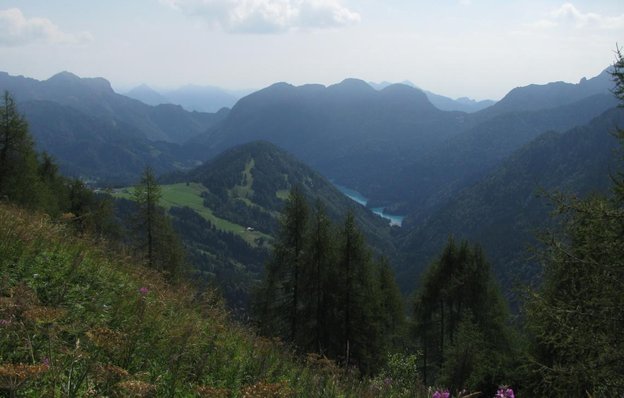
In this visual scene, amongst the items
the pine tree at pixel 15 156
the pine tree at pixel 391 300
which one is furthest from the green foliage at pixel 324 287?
the pine tree at pixel 15 156

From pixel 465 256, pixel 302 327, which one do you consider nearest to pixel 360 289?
pixel 302 327

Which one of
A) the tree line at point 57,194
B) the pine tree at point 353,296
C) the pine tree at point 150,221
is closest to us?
the pine tree at point 353,296

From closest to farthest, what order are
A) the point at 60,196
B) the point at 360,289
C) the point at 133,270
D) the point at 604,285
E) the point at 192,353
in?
the point at 192,353, the point at 133,270, the point at 604,285, the point at 360,289, the point at 60,196

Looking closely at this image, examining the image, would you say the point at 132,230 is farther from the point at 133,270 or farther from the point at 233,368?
the point at 233,368

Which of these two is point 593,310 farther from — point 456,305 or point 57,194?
point 57,194

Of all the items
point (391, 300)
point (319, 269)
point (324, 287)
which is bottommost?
point (391, 300)

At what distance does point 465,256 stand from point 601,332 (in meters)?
24.3

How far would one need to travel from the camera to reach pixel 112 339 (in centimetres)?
473

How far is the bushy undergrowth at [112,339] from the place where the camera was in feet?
Result: 12.9

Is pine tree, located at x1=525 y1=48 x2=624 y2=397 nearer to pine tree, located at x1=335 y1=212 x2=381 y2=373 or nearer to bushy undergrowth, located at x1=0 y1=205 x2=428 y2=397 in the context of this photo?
bushy undergrowth, located at x1=0 y1=205 x2=428 y2=397

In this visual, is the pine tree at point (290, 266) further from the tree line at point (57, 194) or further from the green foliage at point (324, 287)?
the tree line at point (57, 194)

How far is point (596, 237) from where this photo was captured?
10.6 meters

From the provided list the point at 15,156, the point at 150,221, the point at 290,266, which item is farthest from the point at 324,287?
the point at 15,156

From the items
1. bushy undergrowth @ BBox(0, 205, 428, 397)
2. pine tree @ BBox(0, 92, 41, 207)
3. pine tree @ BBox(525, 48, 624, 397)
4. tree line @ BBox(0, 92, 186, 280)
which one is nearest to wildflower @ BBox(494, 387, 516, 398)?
bushy undergrowth @ BBox(0, 205, 428, 397)
